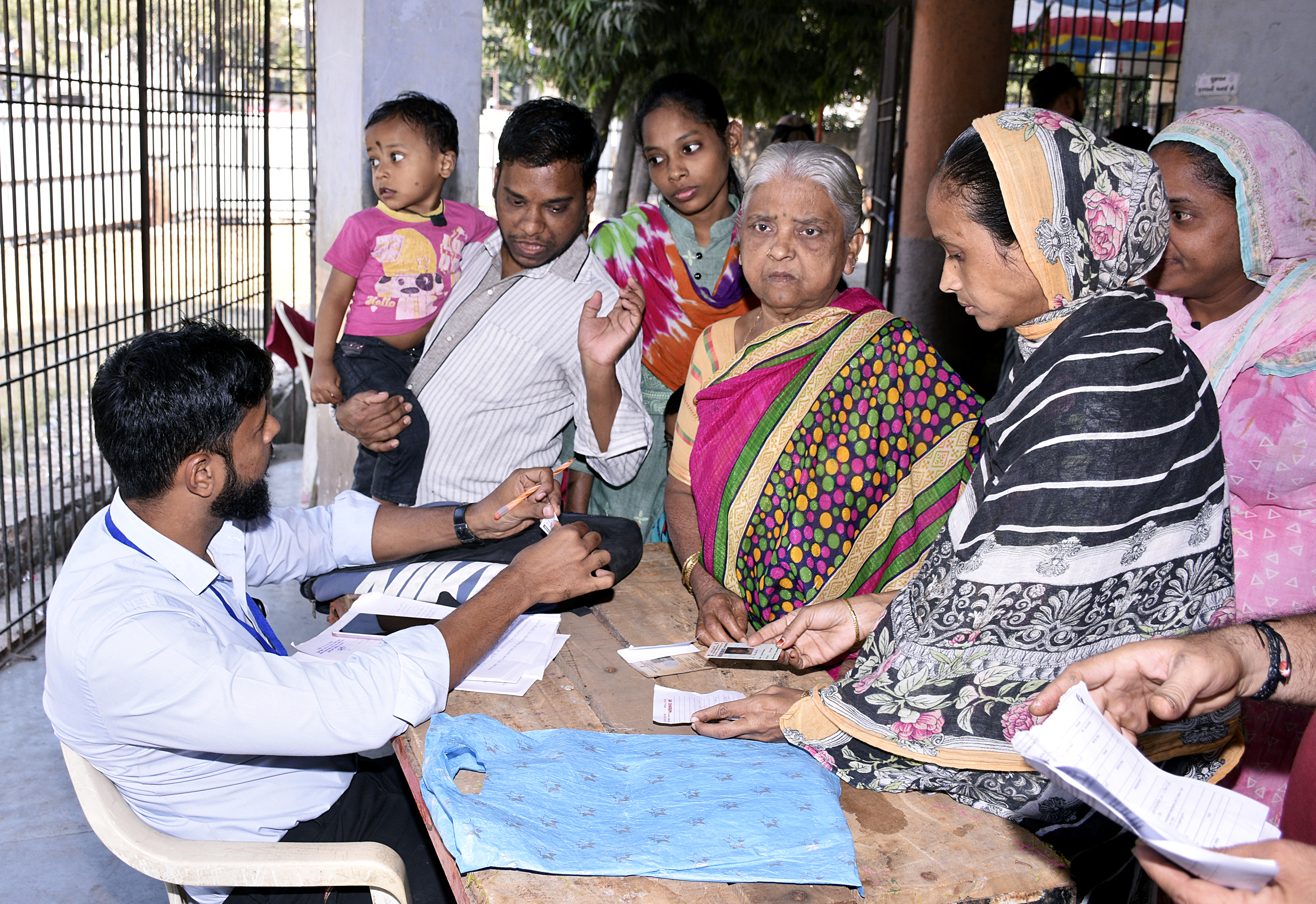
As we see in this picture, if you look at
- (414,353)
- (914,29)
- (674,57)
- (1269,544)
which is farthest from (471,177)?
(674,57)

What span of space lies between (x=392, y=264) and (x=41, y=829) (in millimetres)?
2207

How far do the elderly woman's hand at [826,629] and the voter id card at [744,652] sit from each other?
24 millimetres

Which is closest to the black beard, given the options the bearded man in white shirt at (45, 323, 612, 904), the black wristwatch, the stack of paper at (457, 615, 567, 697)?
the bearded man in white shirt at (45, 323, 612, 904)

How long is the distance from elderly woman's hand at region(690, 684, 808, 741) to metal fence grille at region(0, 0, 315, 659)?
11.5 ft

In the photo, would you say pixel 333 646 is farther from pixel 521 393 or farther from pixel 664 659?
pixel 521 393

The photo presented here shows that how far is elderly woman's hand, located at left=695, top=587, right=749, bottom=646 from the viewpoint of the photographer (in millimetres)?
2365

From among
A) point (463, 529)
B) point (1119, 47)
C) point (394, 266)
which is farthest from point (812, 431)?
point (1119, 47)

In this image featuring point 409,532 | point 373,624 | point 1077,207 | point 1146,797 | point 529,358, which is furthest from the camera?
point 529,358

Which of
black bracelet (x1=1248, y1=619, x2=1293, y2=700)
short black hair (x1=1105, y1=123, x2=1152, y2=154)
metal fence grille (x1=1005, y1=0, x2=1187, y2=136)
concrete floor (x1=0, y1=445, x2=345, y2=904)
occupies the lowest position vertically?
concrete floor (x1=0, y1=445, x2=345, y2=904)

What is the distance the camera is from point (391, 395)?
329 cm

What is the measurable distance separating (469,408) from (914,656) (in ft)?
6.22

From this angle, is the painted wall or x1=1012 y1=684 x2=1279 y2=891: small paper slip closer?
x1=1012 y1=684 x2=1279 y2=891: small paper slip

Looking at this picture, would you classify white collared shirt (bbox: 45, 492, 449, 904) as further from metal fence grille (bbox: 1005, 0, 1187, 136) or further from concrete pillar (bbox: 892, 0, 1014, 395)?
metal fence grille (bbox: 1005, 0, 1187, 136)

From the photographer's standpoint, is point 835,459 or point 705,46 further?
point 705,46
